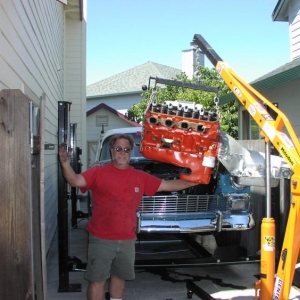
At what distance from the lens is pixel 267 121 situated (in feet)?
11.5

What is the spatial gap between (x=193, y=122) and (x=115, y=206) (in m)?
1.09

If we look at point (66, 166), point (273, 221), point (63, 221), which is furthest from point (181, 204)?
point (66, 166)

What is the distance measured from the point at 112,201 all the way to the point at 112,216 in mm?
132

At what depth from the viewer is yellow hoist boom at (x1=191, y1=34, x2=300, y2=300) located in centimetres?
323

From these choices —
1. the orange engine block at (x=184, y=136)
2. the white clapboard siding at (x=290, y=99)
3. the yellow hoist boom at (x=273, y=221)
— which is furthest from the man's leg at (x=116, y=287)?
the white clapboard siding at (x=290, y=99)

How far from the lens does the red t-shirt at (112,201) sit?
12.7 feet

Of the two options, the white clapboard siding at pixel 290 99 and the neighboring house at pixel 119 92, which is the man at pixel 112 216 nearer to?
the white clapboard siding at pixel 290 99

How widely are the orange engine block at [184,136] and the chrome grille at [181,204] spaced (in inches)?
36.4

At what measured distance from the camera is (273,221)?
11.6 ft

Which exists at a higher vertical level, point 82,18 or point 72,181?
point 82,18

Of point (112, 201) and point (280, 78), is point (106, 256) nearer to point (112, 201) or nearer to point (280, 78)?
point (112, 201)

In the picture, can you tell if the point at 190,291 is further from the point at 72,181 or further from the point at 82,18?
the point at 82,18

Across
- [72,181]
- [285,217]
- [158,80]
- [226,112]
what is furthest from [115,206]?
[226,112]

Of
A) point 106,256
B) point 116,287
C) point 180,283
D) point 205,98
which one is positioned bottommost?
point 180,283
